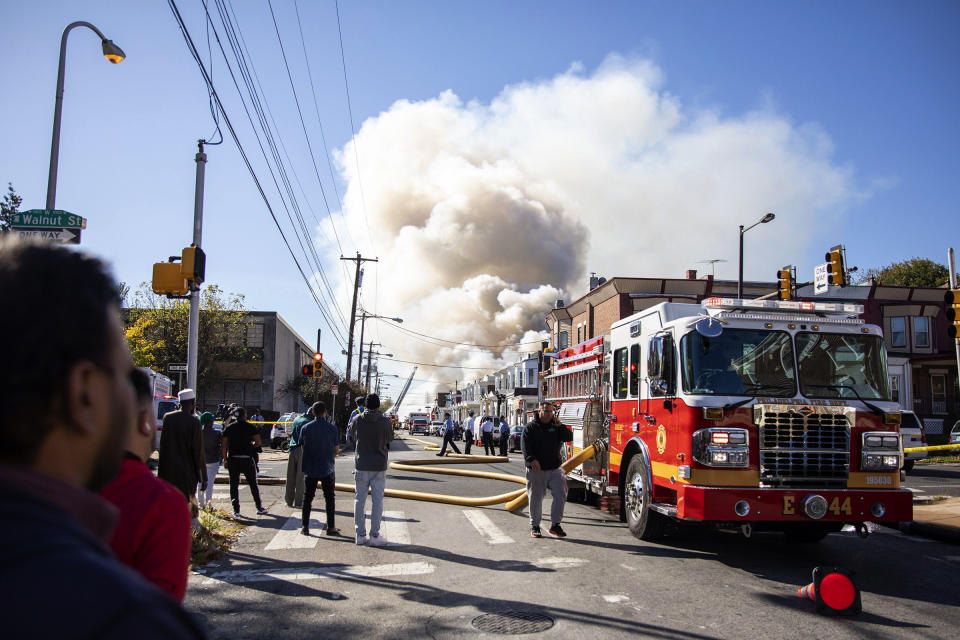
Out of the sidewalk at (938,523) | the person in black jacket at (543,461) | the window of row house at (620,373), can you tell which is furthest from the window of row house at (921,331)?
the person in black jacket at (543,461)

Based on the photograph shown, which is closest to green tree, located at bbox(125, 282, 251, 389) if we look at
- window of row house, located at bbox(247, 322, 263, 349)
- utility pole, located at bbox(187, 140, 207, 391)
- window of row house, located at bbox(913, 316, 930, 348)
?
window of row house, located at bbox(247, 322, 263, 349)

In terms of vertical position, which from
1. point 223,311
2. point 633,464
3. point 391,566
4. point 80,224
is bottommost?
point 391,566

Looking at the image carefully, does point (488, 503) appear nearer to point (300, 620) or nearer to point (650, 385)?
point (650, 385)

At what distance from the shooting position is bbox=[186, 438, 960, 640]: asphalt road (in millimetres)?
5336

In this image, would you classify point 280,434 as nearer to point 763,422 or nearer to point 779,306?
point 779,306

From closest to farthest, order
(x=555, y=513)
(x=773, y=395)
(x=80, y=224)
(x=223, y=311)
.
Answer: (x=80, y=224) < (x=773, y=395) < (x=555, y=513) < (x=223, y=311)

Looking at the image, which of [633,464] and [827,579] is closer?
[827,579]

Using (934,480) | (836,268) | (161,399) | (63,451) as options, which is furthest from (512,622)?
Answer: (161,399)

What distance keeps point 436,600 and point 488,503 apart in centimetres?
532

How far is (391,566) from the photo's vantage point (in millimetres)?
7344

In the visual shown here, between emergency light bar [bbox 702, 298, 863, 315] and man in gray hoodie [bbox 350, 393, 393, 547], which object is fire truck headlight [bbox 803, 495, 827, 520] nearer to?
emergency light bar [bbox 702, 298, 863, 315]

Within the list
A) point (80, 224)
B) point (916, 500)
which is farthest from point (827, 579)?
point (916, 500)

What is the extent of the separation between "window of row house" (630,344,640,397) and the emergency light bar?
135 cm

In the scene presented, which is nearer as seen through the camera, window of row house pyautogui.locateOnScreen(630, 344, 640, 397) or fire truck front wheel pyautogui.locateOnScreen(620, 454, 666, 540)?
fire truck front wheel pyautogui.locateOnScreen(620, 454, 666, 540)
